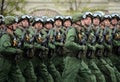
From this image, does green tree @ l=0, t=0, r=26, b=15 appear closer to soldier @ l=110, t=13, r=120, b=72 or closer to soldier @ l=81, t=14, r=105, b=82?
soldier @ l=110, t=13, r=120, b=72

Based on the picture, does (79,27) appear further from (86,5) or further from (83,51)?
(86,5)

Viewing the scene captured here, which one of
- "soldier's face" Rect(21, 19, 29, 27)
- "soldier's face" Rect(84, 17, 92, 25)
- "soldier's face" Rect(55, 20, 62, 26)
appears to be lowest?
"soldier's face" Rect(55, 20, 62, 26)

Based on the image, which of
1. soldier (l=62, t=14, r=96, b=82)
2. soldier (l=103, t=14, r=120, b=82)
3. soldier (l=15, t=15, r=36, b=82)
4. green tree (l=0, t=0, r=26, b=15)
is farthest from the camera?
green tree (l=0, t=0, r=26, b=15)

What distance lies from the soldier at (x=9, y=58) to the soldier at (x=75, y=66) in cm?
103

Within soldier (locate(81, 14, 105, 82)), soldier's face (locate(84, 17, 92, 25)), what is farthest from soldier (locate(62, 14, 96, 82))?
soldier's face (locate(84, 17, 92, 25))

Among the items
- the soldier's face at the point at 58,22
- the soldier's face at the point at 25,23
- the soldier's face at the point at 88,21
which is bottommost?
the soldier's face at the point at 58,22

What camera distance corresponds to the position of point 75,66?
11516mm

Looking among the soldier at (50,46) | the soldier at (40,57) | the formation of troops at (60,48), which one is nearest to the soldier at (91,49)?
the formation of troops at (60,48)

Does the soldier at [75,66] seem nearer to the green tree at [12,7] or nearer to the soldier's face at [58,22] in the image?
the soldier's face at [58,22]

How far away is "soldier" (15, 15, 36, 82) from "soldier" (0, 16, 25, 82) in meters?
0.25

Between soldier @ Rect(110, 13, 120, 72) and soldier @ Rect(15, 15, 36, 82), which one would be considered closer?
soldier @ Rect(15, 15, 36, 82)

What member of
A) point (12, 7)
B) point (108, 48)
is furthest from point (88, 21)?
point (12, 7)

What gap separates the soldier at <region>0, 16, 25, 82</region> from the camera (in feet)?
36.5

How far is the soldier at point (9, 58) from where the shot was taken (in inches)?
438
